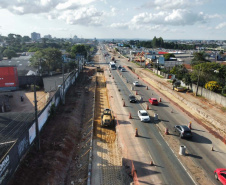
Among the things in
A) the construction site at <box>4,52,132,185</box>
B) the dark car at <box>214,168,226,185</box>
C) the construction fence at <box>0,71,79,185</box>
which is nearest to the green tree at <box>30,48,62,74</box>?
the construction site at <box>4,52,132,185</box>

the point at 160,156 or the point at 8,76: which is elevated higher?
the point at 8,76

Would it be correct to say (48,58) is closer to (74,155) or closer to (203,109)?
(203,109)

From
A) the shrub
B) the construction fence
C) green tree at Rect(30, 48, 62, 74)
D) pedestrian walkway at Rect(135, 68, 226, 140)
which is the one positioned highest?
green tree at Rect(30, 48, 62, 74)

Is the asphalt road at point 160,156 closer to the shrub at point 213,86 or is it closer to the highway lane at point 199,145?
the highway lane at point 199,145

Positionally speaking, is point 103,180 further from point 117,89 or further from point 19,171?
point 117,89

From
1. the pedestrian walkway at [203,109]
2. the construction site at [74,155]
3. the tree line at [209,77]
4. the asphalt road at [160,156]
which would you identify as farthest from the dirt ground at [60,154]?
the tree line at [209,77]

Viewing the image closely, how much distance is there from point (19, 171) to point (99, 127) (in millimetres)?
11773

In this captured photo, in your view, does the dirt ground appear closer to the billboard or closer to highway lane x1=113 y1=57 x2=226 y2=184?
highway lane x1=113 y1=57 x2=226 y2=184

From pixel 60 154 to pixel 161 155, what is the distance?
9.15 meters

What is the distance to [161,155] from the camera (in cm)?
1916

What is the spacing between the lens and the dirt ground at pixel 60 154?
15.6 meters

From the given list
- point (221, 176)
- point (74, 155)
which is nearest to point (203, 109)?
point (221, 176)

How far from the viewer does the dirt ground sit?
15.6 m

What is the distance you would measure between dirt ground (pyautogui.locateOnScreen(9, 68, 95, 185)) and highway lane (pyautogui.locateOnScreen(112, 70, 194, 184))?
5417mm
